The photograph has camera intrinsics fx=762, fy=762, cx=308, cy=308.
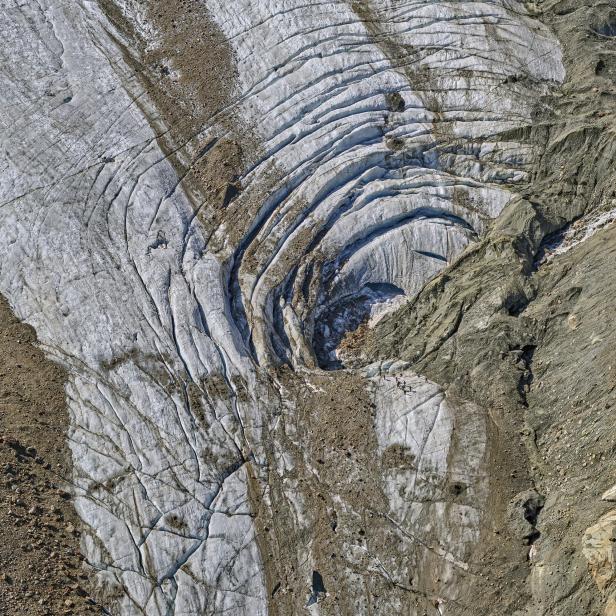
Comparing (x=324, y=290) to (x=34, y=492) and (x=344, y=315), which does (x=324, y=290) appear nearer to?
(x=344, y=315)

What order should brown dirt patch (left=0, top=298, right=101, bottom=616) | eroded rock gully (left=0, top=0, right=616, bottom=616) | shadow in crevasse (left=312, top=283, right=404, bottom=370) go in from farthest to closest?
1. shadow in crevasse (left=312, top=283, right=404, bottom=370)
2. eroded rock gully (left=0, top=0, right=616, bottom=616)
3. brown dirt patch (left=0, top=298, right=101, bottom=616)

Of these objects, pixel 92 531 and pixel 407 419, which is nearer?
pixel 92 531

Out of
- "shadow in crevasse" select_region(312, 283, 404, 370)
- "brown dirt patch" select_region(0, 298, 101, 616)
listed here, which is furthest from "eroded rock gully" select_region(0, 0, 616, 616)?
"brown dirt patch" select_region(0, 298, 101, 616)

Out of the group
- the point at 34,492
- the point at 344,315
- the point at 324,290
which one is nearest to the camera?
the point at 34,492

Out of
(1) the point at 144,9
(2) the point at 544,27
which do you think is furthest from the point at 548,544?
(1) the point at 144,9

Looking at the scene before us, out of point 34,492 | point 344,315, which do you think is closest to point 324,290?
point 344,315

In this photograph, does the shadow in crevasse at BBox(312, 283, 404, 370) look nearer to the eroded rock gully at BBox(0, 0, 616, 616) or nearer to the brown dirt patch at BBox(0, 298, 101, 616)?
the eroded rock gully at BBox(0, 0, 616, 616)

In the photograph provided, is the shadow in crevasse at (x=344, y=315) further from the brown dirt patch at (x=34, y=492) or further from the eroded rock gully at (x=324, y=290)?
the brown dirt patch at (x=34, y=492)

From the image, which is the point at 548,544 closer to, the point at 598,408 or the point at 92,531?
the point at 598,408

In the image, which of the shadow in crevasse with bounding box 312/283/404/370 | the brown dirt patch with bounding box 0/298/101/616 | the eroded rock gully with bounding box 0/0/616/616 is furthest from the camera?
the shadow in crevasse with bounding box 312/283/404/370
